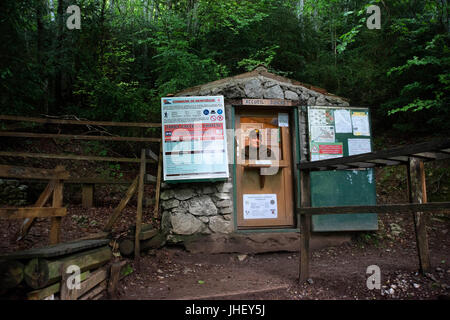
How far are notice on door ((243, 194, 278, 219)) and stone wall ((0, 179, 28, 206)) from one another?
4336 millimetres

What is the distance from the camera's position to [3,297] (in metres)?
1.99

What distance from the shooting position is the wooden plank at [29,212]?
2328 millimetres

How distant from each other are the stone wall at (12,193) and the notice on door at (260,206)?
14.2ft

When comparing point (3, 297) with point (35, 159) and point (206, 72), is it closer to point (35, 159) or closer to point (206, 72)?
point (35, 159)

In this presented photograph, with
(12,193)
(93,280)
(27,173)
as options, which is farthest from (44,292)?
(12,193)

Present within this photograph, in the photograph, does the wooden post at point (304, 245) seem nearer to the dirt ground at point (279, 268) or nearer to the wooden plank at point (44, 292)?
the dirt ground at point (279, 268)

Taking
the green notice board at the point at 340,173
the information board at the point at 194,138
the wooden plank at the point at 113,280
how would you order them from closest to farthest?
the wooden plank at the point at 113,280, the information board at the point at 194,138, the green notice board at the point at 340,173

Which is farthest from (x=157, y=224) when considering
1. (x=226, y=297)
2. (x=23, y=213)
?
(x=23, y=213)

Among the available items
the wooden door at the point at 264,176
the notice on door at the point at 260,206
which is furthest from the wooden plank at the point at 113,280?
the notice on door at the point at 260,206

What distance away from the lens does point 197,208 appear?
4.72 m

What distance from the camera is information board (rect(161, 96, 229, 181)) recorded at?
15.1 feet

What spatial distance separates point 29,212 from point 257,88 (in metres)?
3.88

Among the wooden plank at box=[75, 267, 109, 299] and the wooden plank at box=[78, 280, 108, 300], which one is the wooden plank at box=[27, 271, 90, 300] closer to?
the wooden plank at box=[75, 267, 109, 299]

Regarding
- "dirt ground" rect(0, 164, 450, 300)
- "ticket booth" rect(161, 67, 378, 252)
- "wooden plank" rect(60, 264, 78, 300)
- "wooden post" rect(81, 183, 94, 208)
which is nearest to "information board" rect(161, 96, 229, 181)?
"ticket booth" rect(161, 67, 378, 252)
